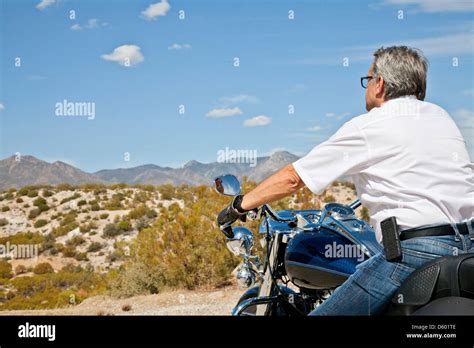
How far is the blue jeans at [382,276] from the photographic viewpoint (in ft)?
7.64

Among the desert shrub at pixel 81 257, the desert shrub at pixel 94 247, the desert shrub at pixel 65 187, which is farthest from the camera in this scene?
the desert shrub at pixel 65 187

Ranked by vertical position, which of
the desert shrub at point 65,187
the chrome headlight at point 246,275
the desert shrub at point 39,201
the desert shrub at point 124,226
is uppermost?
the chrome headlight at point 246,275

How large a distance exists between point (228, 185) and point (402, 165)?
0.76m

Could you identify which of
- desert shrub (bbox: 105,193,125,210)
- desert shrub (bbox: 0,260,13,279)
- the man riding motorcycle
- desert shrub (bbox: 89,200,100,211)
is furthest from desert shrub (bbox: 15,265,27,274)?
the man riding motorcycle

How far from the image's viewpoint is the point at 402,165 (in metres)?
2.43

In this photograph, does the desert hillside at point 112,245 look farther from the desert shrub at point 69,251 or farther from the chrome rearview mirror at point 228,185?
the chrome rearview mirror at point 228,185

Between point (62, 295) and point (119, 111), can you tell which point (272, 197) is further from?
point (119, 111)

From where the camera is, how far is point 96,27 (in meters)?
30.6

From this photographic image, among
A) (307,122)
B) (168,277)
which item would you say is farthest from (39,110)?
(168,277)

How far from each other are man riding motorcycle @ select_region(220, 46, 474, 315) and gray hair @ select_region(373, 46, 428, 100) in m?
0.08

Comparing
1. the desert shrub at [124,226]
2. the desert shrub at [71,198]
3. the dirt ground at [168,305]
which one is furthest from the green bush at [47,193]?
the dirt ground at [168,305]

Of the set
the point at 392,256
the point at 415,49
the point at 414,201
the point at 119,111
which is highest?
the point at 119,111

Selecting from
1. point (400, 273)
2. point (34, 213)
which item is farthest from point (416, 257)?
point (34, 213)
